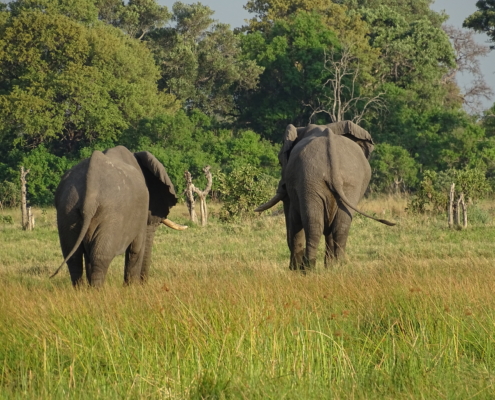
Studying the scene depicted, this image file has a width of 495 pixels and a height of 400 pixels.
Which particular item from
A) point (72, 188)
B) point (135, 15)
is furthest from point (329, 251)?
point (135, 15)

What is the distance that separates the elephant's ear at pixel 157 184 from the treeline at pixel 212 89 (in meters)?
18.1

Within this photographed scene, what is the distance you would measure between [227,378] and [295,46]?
34817 millimetres

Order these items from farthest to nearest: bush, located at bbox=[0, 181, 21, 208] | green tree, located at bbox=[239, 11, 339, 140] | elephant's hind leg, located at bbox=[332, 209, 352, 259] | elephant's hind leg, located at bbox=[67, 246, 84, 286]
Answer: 1. green tree, located at bbox=[239, 11, 339, 140]
2. bush, located at bbox=[0, 181, 21, 208]
3. elephant's hind leg, located at bbox=[332, 209, 352, 259]
4. elephant's hind leg, located at bbox=[67, 246, 84, 286]

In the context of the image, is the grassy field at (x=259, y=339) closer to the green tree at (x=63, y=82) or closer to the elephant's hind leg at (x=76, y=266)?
the elephant's hind leg at (x=76, y=266)

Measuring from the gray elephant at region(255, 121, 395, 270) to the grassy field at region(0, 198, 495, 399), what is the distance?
118 cm

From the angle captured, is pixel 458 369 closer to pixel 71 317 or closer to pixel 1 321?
pixel 71 317

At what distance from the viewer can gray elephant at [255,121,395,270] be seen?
10.5 m

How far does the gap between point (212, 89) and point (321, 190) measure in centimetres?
3087

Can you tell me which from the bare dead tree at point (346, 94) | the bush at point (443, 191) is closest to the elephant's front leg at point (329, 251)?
the bush at point (443, 191)

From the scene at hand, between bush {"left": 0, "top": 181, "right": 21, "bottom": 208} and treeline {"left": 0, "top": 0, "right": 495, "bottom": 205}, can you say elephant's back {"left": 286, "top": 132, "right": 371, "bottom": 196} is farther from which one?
bush {"left": 0, "top": 181, "right": 21, "bottom": 208}

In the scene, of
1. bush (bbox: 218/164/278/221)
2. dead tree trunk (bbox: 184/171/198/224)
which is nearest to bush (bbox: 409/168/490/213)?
bush (bbox: 218/164/278/221)

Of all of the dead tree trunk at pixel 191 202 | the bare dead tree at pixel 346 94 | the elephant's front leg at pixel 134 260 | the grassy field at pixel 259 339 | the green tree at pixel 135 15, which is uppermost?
the green tree at pixel 135 15

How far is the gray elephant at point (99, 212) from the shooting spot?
8984 mm

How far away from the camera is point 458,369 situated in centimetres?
583
